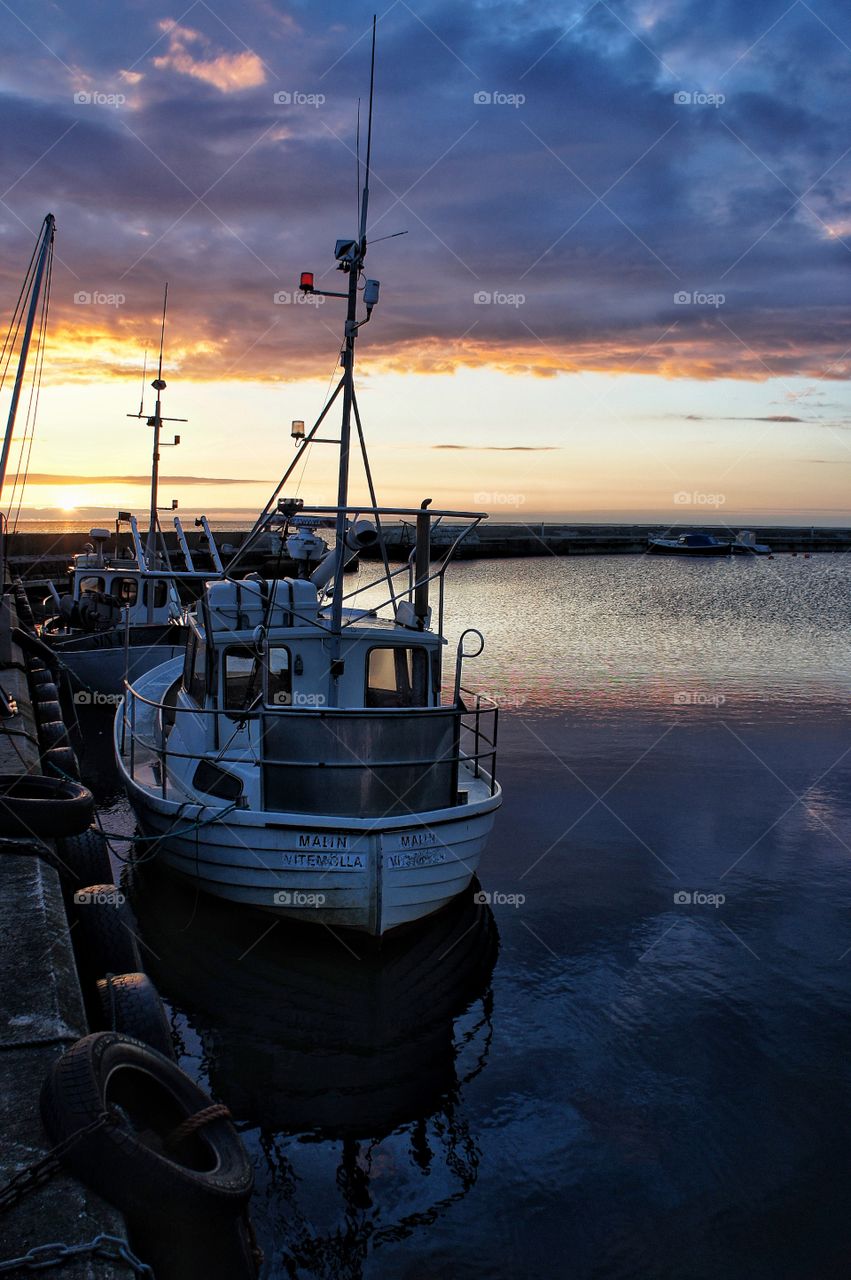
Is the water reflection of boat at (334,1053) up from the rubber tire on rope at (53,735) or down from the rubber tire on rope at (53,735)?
down

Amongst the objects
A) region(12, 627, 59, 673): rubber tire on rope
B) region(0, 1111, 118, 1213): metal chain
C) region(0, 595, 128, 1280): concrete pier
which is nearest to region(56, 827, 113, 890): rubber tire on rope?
region(0, 595, 128, 1280): concrete pier

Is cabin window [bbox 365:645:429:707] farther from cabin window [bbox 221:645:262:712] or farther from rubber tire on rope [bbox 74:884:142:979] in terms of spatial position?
rubber tire on rope [bbox 74:884:142:979]

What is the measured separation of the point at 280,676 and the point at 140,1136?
6963 mm

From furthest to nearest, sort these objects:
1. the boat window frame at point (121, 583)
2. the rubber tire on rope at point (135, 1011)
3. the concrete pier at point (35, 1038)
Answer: the boat window frame at point (121, 583), the rubber tire on rope at point (135, 1011), the concrete pier at point (35, 1038)

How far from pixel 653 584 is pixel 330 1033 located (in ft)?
242

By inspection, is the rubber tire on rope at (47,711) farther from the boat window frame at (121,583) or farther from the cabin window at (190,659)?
the boat window frame at (121,583)

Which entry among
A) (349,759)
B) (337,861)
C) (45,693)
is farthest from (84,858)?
(45,693)

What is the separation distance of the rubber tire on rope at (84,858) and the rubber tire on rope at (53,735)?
603 centimetres

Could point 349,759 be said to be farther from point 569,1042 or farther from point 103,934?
point 569,1042

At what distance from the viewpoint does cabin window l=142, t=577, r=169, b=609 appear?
2595 cm

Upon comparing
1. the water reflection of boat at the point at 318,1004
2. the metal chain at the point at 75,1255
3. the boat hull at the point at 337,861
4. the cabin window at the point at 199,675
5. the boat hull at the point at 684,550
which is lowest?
the water reflection of boat at the point at 318,1004

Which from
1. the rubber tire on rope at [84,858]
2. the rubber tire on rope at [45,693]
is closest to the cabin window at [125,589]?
the rubber tire on rope at [45,693]

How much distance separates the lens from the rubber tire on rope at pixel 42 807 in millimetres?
8547

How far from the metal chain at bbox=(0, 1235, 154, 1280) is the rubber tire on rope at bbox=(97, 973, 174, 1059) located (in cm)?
225
